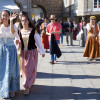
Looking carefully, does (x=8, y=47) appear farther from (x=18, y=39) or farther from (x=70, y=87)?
(x=70, y=87)

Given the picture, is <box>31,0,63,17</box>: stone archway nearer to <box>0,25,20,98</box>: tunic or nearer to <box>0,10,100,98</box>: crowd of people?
<box>0,10,100,98</box>: crowd of people

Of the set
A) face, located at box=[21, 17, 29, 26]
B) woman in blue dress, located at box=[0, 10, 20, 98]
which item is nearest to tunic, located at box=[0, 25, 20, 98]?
woman in blue dress, located at box=[0, 10, 20, 98]

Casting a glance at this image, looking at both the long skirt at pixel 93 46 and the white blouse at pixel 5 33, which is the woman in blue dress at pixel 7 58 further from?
the long skirt at pixel 93 46

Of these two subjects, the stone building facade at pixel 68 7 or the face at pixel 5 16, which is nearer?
the face at pixel 5 16

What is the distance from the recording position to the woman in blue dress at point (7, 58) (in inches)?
200

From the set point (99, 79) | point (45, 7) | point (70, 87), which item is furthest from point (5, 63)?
point (45, 7)

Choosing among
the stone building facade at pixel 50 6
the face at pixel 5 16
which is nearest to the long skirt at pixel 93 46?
the face at pixel 5 16

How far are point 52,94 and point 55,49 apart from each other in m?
3.59

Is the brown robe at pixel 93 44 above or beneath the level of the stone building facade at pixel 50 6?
beneath

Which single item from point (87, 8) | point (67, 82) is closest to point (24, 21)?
point (67, 82)

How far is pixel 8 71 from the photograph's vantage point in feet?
16.7

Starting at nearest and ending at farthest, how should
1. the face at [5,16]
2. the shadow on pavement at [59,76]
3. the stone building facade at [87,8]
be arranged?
the face at [5,16] → the shadow on pavement at [59,76] → the stone building facade at [87,8]

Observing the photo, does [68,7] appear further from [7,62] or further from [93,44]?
[7,62]

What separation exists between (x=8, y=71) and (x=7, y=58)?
27 centimetres
